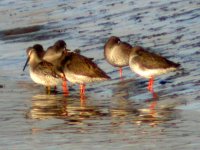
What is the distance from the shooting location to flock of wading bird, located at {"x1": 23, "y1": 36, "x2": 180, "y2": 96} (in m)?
15.9

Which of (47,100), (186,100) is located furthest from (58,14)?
(186,100)

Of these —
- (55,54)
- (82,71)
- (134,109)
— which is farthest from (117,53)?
(134,109)

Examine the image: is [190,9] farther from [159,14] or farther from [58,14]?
[58,14]

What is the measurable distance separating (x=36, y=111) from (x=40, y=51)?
14.1ft

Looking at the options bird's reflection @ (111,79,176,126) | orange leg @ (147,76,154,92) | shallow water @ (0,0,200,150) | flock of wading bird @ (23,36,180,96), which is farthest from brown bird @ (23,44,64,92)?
orange leg @ (147,76,154,92)

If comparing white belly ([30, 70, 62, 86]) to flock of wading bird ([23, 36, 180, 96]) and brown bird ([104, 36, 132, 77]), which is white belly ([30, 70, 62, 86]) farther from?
brown bird ([104, 36, 132, 77])

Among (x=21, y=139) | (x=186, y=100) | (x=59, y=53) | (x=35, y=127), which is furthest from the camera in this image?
(x=59, y=53)

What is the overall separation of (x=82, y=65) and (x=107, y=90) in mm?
651

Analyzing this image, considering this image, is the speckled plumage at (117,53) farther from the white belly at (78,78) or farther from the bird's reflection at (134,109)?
the white belly at (78,78)

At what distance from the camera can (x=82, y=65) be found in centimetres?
1622

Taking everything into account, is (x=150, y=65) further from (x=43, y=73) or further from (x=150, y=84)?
(x=43, y=73)

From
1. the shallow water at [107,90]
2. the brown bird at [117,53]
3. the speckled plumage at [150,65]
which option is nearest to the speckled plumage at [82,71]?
the shallow water at [107,90]

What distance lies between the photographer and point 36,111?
559 inches

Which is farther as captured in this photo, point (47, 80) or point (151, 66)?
point (47, 80)
